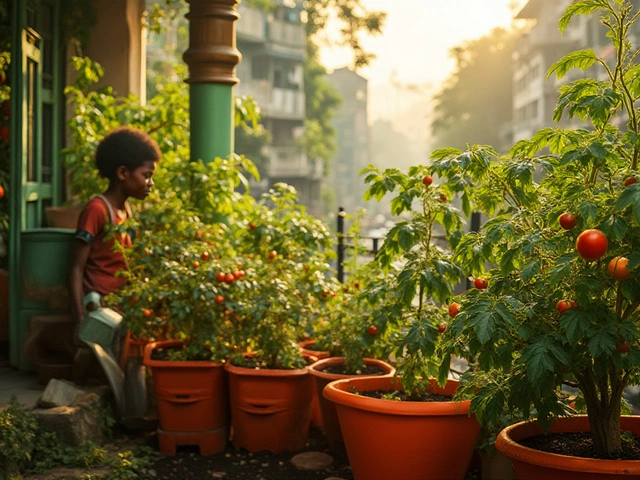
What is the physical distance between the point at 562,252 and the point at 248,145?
3320 cm

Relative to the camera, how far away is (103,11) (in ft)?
24.1

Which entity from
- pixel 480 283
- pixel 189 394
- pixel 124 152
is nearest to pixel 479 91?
pixel 124 152

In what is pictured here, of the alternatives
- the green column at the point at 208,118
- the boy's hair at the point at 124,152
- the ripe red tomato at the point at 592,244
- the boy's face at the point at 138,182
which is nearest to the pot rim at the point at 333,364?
the boy's face at the point at 138,182

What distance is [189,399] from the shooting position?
4.90m

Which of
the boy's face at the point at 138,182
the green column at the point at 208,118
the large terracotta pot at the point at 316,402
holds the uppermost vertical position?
the green column at the point at 208,118

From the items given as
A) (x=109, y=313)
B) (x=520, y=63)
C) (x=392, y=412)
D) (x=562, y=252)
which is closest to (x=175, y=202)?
(x=109, y=313)

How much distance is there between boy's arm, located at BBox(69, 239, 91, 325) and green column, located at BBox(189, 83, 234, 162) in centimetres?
114

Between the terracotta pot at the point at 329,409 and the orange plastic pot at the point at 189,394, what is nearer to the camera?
the terracotta pot at the point at 329,409

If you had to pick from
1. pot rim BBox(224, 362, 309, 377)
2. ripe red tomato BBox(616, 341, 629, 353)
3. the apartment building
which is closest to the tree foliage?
the apartment building

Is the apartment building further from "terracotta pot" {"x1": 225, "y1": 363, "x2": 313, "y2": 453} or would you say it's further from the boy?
"terracotta pot" {"x1": 225, "y1": 363, "x2": 313, "y2": 453}

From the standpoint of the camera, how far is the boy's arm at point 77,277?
5.32 meters

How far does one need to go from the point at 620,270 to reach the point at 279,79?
38.8m

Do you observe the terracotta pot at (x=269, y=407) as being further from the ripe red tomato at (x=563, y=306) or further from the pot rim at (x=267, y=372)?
the ripe red tomato at (x=563, y=306)

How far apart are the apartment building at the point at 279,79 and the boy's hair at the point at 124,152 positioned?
33101 mm
